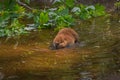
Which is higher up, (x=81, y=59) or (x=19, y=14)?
(x=19, y=14)

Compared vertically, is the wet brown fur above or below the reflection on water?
above

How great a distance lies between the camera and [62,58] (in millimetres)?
7602

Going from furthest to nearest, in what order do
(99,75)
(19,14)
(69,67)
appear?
(69,67) → (99,75) → (19,14)

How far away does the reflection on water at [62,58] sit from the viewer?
248 inches

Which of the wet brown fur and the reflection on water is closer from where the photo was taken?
the reflection on water

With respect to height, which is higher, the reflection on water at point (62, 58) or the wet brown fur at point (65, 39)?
the wet brown fur at point (65, 39)

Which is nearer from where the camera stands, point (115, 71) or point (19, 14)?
point (19, 14)

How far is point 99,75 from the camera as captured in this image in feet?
20.1

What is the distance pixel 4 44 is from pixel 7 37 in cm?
103

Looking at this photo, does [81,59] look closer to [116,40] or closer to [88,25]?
[116,40]

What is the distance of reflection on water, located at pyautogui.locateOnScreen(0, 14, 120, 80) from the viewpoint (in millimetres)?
6310

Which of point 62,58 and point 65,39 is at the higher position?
point 65,39

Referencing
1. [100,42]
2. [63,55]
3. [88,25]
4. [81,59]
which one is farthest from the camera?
[88,25]

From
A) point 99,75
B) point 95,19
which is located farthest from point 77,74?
point 95,19
